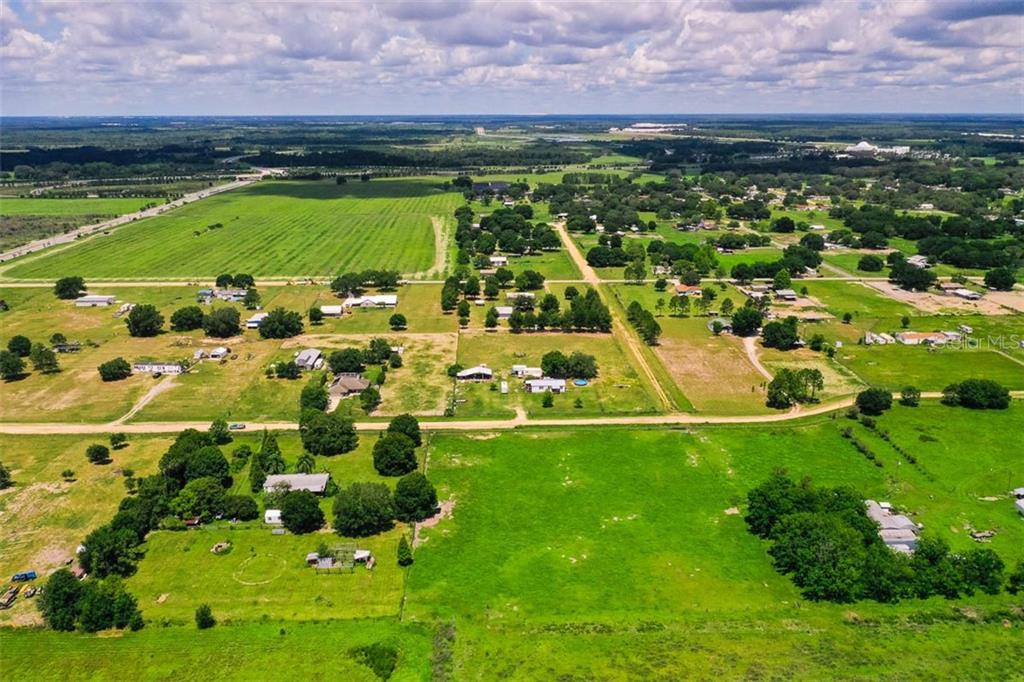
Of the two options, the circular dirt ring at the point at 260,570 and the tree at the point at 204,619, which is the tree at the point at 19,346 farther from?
the tree at the point at 204,619

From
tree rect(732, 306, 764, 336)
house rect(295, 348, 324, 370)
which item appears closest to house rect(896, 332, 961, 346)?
tree rect(732, 306, 764, 336)

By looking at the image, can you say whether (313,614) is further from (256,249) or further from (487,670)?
(256,249)

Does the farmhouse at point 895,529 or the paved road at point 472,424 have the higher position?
the paved road at point 472,424

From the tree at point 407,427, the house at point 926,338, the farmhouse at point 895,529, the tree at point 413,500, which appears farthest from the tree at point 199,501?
the house at point 926,338

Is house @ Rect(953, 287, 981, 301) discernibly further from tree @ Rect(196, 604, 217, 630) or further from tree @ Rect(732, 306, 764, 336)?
tree @ Rect(196, 604, 217, 630)

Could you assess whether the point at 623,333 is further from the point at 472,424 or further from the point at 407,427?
the point at 407,427

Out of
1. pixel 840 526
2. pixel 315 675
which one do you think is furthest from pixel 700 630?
pixel 315 675
